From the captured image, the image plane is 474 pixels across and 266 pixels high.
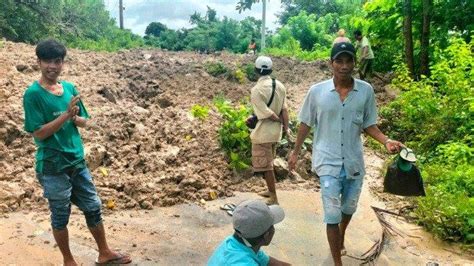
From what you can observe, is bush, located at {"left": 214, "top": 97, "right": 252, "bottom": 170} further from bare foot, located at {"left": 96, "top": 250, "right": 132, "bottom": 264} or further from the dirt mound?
bare foot, located at {"left": 96, "top": 250, "right": 132, "bottom": 264}

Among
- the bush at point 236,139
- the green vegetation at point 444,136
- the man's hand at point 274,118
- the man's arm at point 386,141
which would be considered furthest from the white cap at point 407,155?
the bush at point 236,139

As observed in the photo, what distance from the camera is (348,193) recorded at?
4.16m

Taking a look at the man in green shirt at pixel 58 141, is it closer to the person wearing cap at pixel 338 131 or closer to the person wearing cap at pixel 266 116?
the person wearing cap at pixel 338 131

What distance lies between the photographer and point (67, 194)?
3682 mm

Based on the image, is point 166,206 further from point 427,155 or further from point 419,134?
point 419,134

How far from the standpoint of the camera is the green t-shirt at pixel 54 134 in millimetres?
3465

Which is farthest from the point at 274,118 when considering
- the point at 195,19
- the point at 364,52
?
the point at 195,19

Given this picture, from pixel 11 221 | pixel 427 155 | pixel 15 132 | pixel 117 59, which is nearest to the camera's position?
pixel 11 221

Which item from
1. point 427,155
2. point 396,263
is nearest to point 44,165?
point 396,263

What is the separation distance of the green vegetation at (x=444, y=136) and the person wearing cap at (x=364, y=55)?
2.32 meters

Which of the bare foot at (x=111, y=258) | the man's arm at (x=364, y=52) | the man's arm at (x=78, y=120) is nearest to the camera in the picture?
the man's arm at (x=78, y=120)

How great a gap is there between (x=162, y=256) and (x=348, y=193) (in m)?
1.75

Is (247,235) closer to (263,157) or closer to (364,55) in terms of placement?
(263,157)

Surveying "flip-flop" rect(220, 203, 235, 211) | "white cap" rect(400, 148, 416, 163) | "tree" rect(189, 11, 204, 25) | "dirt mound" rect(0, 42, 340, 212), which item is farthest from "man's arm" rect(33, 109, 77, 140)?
"tree" rect(189, 11, 204, 25)
